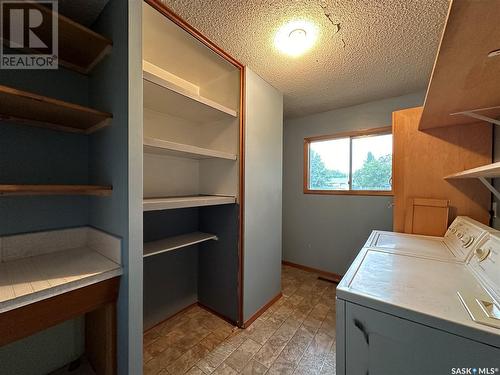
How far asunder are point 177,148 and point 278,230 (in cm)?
148

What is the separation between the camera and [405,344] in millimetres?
667

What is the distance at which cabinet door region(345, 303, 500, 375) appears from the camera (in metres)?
0.58

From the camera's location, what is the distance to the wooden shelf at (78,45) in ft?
3.38

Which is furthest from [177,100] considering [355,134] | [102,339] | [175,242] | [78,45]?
[355,134]

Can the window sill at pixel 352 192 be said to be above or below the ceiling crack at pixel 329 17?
below

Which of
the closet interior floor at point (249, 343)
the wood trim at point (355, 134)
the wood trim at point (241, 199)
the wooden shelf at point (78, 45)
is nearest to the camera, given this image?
the wooden shelf at point (78, 45)

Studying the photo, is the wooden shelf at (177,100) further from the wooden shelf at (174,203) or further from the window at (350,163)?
the window at (350,163)

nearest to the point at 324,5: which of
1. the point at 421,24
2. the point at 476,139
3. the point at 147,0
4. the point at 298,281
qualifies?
the point at 421,24

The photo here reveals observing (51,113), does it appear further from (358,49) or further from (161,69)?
(358,49)

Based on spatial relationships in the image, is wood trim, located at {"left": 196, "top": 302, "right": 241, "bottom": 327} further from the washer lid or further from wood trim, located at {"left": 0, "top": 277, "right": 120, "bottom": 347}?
the washer lid

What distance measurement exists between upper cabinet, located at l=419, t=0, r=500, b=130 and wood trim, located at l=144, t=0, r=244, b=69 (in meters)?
1.40

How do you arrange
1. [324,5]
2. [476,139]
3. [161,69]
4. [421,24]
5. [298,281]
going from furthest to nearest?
1. [298,281]
2. [161,69]
3. [476,139]
4. [421,24]
5. [324,5]

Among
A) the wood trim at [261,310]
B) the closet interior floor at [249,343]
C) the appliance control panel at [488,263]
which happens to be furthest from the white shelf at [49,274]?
the appliance control panel at [488,263]

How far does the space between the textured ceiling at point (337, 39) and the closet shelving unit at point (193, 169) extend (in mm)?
211
